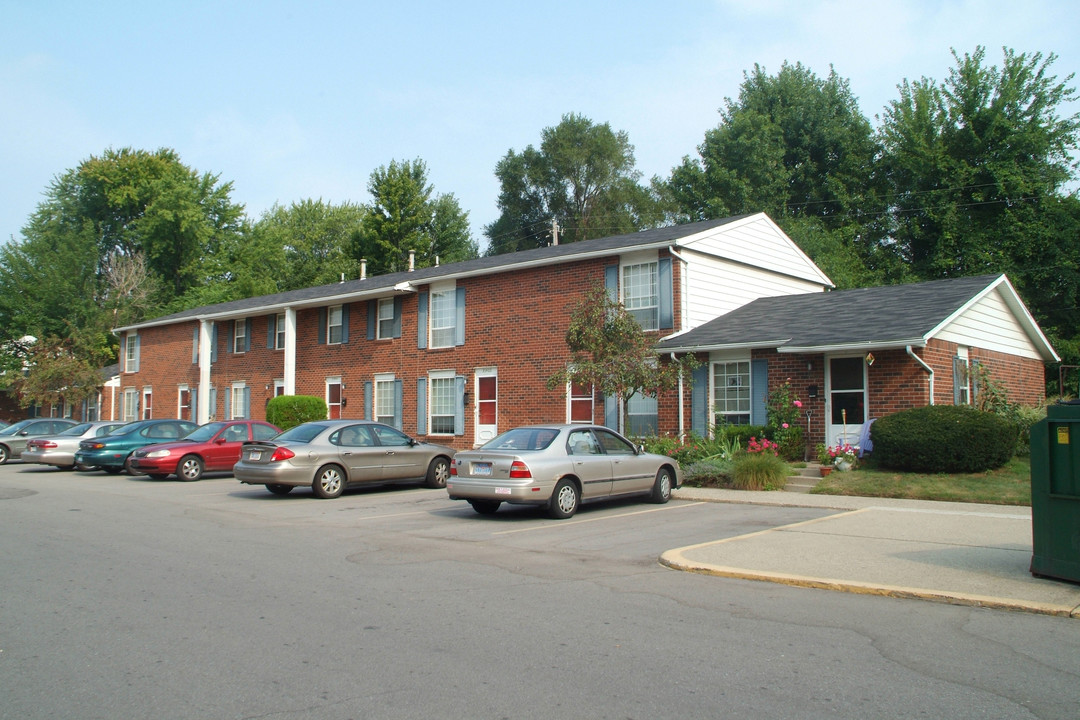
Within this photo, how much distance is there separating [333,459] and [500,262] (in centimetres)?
1204

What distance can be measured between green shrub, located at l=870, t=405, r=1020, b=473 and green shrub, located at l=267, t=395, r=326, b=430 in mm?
19243

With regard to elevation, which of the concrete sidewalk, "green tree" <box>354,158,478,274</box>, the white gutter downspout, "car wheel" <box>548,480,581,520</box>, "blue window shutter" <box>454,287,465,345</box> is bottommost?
the concrete sidewalk

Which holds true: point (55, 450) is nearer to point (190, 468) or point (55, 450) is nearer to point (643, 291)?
point (190, 468)

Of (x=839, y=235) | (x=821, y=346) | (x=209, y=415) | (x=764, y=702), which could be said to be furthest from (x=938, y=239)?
(x=764, y=702)

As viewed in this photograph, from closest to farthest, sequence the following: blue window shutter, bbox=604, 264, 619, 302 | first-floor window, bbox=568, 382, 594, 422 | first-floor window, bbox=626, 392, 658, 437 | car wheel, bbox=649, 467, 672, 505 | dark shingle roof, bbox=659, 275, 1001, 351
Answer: car wheel, bbox=649, 467, 672, 505, dark shingle roof, bbox=659, 275, 1001, 351, first-floor window, bbox=626, 392, 658, 437, blue window shutter, bbox=604, 264, 619, 302, first-floor window, bbox=568, 382, 594, 422

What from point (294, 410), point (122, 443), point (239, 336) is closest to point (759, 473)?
point (122, 443)

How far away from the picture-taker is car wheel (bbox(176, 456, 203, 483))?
19656mm

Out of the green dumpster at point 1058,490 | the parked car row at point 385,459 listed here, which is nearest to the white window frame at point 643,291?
the parked car row at point 385,459

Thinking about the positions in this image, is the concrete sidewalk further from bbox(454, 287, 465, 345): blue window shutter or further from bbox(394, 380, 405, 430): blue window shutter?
bbox(394, 380, 405, 430): blue window shutter

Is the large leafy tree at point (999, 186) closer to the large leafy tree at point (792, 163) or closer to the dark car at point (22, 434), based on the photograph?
the large leafy tree at point (792, 163)

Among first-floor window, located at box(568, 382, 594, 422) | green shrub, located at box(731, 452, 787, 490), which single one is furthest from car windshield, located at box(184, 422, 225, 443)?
green shrub, located at box(731, 452, 787, 490)

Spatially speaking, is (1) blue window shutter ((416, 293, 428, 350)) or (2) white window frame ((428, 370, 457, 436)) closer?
(2) white window frame ((428, 370, 457, 436))

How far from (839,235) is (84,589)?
39.1 metres

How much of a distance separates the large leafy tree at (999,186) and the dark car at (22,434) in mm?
34521
